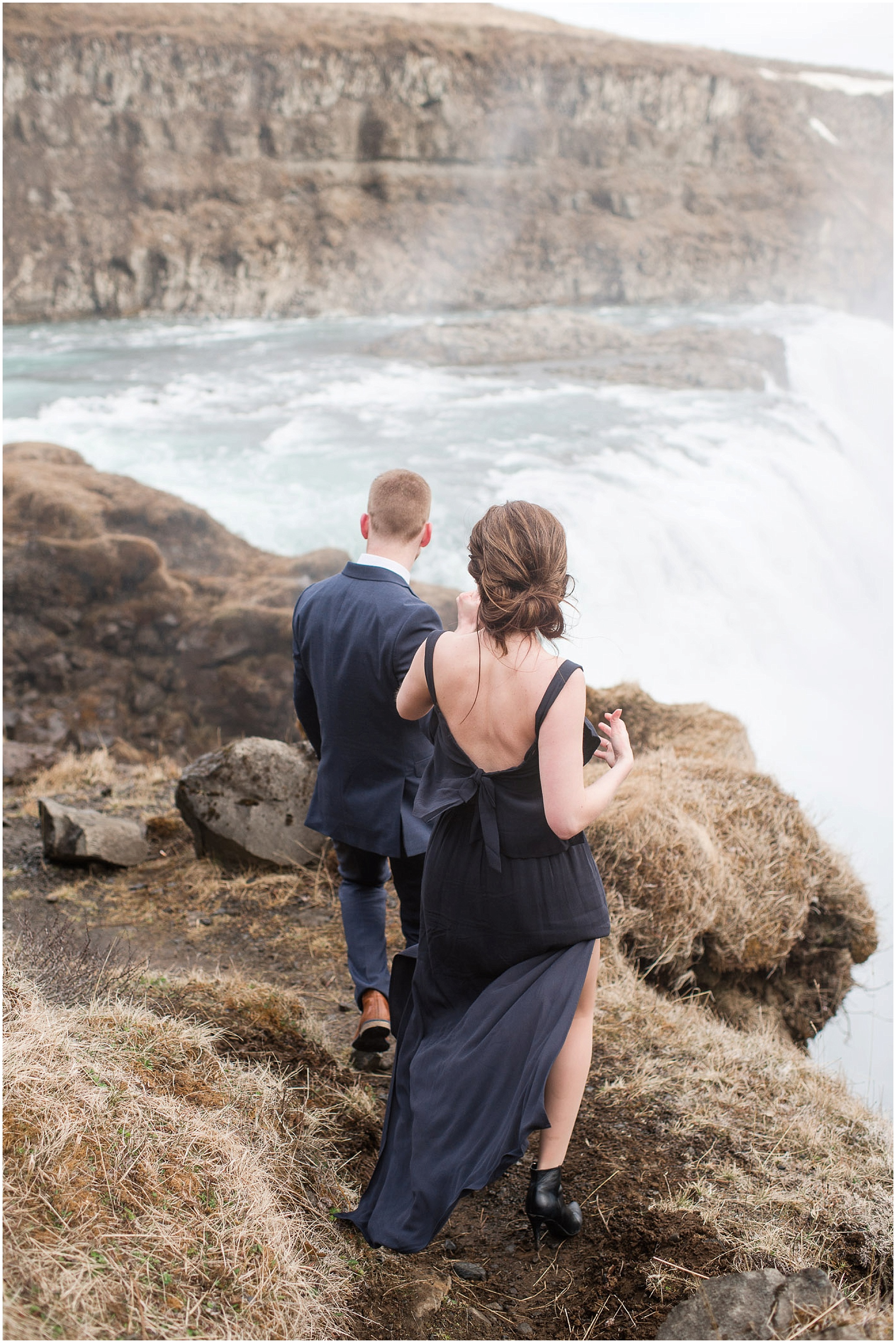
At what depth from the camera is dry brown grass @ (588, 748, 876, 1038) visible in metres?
4.25

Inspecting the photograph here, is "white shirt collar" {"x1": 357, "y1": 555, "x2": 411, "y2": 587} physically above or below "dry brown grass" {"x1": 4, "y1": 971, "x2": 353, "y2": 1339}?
above

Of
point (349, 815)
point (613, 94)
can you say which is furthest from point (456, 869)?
point (613, 94)

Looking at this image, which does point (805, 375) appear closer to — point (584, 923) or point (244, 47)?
point (584, 923)

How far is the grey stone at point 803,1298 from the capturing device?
1.92 m

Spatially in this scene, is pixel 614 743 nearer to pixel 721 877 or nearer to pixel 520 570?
pixel 520 570

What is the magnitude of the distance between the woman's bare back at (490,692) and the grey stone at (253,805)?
263 centimetres

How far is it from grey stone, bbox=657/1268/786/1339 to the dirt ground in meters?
0.06

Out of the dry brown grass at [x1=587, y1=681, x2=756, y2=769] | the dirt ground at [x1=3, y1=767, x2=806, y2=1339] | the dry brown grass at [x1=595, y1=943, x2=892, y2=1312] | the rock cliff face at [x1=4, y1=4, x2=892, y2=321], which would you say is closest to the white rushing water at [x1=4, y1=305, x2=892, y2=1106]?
the dry brown grass at [x1=587, y1=681, x2=756, y2=769]

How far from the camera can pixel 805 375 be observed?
19.4m

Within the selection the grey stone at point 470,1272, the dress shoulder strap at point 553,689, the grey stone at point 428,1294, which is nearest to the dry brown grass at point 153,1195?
the grey stone at point 428,1294

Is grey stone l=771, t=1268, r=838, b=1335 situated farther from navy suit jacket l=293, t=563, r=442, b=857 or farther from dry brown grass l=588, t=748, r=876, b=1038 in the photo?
dry brown grass l=588, t=748, r=876, b=1038

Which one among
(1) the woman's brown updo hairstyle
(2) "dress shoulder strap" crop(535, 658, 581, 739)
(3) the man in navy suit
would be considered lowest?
(3) the man in navy suit

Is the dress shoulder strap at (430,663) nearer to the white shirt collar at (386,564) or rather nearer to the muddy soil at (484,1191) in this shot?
the white shirt collar at (386,564)

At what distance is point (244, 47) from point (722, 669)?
124 ft
